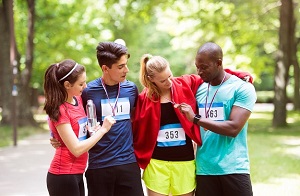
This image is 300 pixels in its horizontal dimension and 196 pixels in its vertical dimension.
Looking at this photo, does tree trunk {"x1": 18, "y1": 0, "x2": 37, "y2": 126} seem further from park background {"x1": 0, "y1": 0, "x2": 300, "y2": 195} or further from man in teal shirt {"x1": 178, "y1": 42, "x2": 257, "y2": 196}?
man in teal shirt {"x1": 178, "y1": 42, "x2": 257, "y2": 196}

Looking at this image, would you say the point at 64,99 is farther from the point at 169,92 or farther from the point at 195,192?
the point at 195,192

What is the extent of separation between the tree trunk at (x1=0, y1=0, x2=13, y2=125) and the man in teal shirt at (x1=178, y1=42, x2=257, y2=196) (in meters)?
15.9

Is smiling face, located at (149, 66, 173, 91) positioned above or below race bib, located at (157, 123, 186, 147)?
above

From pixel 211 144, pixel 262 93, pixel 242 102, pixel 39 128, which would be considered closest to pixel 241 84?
pixel 242 102

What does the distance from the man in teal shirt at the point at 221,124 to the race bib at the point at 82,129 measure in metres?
0.79

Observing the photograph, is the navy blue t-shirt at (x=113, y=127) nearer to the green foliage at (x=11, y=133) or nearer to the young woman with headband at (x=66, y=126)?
the young woman with headband at (x=66, y=126)

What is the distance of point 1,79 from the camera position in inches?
766

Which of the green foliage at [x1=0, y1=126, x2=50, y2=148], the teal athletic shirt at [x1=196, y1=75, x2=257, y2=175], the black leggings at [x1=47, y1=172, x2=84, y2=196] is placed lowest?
the green foliage at [x1=0, y1=126, x2=50, y2=148]

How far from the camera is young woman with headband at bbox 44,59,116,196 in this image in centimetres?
394

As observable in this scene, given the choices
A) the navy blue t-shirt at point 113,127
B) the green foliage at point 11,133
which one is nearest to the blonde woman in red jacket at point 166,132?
the navy blue t-shirt at point 113,127

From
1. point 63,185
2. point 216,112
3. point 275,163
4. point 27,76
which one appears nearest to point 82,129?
point 63,185

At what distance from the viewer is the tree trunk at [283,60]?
62.0ft

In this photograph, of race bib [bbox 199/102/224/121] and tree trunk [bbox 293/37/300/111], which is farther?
tree trunk [bbox 293/37/300/111]

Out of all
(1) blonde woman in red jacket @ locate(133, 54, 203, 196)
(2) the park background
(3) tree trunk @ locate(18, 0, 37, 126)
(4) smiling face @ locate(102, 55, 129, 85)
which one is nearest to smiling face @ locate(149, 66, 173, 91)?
(1) blonde woman in red jacket @ locate(133, 54, 203, 196)
